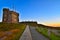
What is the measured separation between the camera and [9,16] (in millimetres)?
69875

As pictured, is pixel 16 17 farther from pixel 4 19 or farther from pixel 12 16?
pixel 4 19

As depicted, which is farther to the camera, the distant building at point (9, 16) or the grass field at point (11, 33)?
the distant building at point (9, 16)

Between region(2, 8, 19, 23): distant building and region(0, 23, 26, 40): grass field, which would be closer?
region(0, 23, 26, 40): grass field

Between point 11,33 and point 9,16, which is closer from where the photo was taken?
point 11,33

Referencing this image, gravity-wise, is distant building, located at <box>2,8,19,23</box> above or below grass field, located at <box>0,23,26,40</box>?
above

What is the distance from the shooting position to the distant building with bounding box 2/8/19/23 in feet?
223

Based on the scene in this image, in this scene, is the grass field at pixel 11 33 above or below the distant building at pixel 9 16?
below

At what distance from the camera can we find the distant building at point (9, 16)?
223ft

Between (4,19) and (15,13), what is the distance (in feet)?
22.9

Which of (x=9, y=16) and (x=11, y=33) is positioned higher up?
(x=9, y=16)

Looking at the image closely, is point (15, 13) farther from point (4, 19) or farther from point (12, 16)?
point (4, 19)

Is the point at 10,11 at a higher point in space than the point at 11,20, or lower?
higher

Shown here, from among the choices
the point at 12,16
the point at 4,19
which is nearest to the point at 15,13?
the point at 12,16

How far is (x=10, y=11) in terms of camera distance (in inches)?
2667
